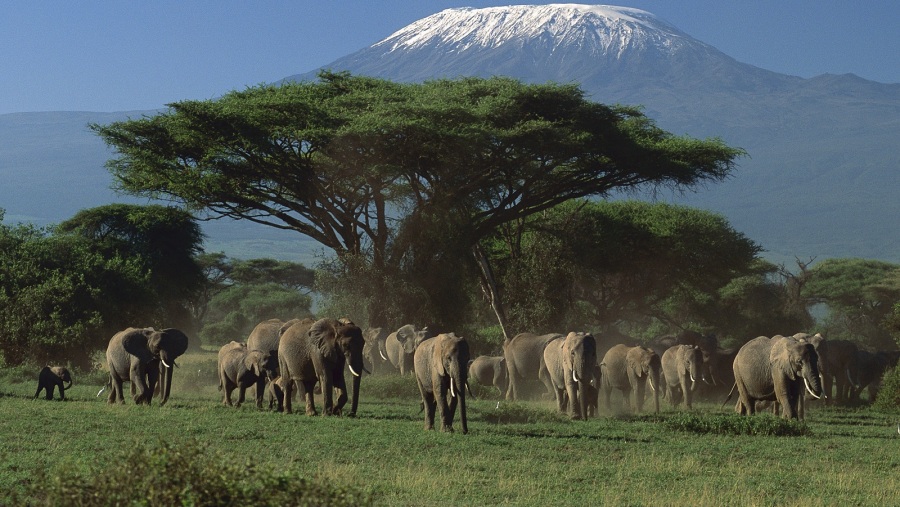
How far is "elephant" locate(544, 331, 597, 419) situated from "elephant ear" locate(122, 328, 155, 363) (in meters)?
8.17

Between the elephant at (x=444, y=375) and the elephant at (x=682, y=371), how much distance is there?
8.99 metres

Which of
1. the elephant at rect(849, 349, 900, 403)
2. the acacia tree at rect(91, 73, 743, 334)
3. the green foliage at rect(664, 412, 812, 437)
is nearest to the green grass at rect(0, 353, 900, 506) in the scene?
the green foliage at rect(664, 412, 812, 437)

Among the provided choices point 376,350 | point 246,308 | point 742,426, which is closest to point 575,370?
point 742,426

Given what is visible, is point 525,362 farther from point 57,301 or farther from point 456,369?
point 57,301

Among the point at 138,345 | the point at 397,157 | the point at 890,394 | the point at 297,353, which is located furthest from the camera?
the point at 397,157

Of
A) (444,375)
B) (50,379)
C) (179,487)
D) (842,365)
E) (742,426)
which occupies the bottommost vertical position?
(179,487)

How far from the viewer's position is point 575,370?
22859mm

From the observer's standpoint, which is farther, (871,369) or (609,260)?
(609,260)

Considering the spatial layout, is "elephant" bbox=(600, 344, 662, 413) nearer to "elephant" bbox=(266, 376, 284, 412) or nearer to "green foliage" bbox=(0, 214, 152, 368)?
"elephant" bbox=(266, 376, 284, 412)

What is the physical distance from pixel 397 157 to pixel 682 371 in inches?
591

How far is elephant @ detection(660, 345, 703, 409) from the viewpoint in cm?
2772

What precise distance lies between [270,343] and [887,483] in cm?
1464

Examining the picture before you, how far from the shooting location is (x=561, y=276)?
155 feet

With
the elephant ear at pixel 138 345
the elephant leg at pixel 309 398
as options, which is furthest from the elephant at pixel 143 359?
the elephant leg at pixel 309 398
